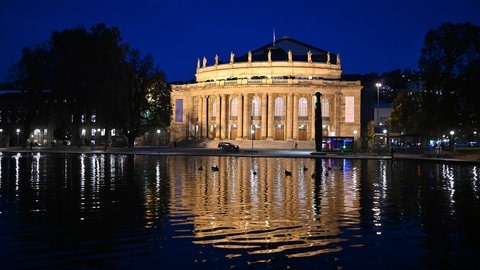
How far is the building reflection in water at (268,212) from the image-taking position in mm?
14703

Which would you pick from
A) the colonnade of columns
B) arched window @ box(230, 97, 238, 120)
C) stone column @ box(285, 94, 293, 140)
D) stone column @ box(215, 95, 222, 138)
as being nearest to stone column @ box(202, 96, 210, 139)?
the colonnade of columns

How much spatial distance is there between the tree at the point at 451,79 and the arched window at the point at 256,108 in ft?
176

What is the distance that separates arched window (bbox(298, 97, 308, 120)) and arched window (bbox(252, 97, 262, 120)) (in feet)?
28.8

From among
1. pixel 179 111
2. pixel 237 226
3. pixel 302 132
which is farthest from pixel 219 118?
pixel 237 226

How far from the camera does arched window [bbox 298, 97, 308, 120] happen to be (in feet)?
404

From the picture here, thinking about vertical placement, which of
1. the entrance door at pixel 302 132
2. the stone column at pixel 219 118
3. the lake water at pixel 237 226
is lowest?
the lake water at pixel 237 226

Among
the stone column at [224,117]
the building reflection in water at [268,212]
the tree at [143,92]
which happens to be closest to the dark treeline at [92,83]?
the tree at [143,92]

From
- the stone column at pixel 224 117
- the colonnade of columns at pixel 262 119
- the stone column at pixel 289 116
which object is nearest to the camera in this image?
the stone column at pixel 289 116

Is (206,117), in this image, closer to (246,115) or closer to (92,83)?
(246,115)

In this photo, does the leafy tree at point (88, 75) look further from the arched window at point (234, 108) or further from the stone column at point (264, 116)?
the stone column at point (264, 116)

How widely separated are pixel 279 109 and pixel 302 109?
518cm

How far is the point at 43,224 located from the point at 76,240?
10.2ft

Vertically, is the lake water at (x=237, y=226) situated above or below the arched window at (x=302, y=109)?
below

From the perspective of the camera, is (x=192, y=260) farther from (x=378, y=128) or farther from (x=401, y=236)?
(x=378, y=128)
